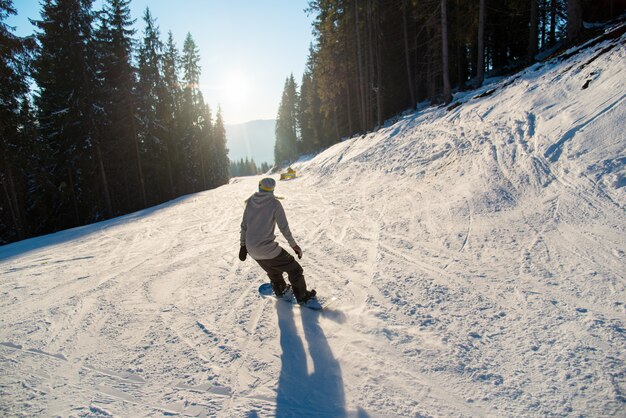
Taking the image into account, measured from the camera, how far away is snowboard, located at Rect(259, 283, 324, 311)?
4.43 meters

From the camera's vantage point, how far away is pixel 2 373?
3396mm

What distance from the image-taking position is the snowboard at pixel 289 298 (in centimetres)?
443

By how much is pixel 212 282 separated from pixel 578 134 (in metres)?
8.91

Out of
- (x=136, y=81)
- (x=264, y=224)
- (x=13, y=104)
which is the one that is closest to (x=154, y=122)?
(x=136, y=81)

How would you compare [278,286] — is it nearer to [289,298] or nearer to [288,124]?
[289,298]

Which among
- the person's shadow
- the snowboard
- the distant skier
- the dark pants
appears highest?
the distant skier

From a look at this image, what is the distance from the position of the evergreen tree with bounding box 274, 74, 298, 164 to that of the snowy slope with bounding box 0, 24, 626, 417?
4995 centimetres

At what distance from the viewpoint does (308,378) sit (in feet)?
10.2

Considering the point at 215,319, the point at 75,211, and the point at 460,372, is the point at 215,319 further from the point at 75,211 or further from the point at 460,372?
the point at 75,211

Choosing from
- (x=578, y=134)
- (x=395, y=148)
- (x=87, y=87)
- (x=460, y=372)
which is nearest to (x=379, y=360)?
(x=460, y=372)

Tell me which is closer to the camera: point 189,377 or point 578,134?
point 189,377

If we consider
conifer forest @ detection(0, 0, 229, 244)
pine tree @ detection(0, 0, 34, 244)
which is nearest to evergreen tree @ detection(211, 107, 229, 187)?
conifer forest @ detection(0, 0, 229, 244)

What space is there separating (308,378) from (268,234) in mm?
1975

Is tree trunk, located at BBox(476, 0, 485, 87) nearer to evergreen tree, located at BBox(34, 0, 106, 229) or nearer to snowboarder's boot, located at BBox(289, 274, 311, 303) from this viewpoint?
snowboarder's boot, located at BBox(289, 274, 311, 303)
